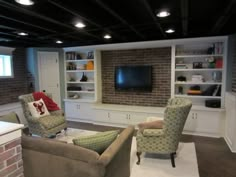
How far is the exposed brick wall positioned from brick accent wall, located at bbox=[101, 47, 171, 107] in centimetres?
243

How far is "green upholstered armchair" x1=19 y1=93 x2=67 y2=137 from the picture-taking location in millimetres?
3551

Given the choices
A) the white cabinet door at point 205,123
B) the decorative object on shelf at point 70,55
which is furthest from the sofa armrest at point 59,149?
the decorative object on shelf at point 70,55

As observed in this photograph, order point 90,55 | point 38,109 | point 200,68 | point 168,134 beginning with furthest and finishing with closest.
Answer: point 90,55 < point 200,68 < point 38,109 < point 168,134

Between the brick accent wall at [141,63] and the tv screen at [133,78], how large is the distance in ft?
0.52

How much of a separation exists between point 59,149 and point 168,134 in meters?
1.66

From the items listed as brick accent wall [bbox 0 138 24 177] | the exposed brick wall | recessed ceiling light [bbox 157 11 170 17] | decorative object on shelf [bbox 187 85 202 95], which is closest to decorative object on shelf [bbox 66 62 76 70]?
the exposed brick wall

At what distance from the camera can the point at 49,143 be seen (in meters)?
1.80

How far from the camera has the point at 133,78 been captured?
490cm

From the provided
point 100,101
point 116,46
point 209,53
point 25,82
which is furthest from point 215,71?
point 25,82

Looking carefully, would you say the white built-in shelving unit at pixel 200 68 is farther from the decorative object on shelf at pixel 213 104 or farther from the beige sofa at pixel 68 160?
the beige sofa at pixel 68 160

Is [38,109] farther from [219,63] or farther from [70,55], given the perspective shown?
[219,63]

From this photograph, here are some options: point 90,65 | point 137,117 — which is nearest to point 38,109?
point 90,65

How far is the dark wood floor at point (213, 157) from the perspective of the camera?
259 cm

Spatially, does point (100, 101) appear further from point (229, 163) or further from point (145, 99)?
point (229, 163)
